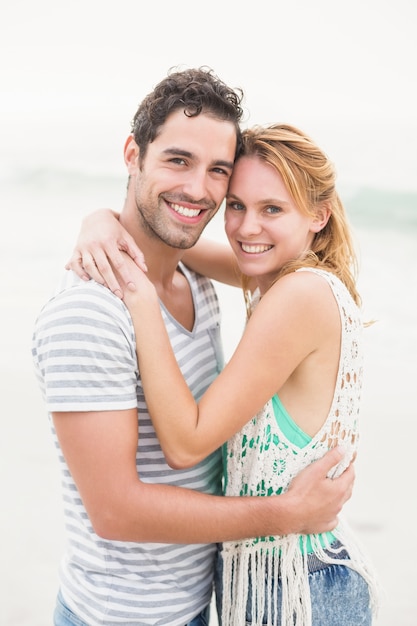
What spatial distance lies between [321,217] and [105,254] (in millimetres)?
718

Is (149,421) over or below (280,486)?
over

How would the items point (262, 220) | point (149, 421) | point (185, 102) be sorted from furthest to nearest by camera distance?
1. point (262, 220)
2. point (185, 102)
3. point (149, 421)

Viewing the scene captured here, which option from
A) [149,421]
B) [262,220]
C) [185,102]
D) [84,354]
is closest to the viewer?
[84,354]

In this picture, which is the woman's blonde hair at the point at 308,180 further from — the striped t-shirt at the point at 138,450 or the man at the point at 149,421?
the striped t-shirt at the point at 138,450

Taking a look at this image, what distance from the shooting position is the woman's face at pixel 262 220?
85.1 inches

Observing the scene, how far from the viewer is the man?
66.4 inches

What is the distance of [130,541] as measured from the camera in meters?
1.78

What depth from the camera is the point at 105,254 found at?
1933mm

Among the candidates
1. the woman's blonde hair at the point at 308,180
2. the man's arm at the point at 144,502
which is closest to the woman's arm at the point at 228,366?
the man's arm at the point at 144,502

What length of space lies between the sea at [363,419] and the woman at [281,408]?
0.24m

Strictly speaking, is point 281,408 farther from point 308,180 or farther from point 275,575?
point 308,180

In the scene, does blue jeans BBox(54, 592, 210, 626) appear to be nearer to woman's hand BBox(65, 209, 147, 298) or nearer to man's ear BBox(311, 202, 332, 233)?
woman's hand BBox(65, 209, 147, 298)

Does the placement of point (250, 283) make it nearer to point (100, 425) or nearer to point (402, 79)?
point (100, 425)

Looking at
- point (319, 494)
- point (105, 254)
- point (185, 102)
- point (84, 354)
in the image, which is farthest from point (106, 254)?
point (319, 494)
